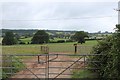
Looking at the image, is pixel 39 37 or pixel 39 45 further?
pixel 39 45

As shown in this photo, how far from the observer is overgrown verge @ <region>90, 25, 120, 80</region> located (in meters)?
10.2

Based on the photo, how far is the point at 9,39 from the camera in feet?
60.1

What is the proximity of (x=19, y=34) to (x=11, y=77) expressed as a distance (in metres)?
4.29

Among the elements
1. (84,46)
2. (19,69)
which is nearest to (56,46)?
(84,46)

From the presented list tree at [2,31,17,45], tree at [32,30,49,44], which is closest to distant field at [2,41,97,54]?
tree at [2,31,17,45]

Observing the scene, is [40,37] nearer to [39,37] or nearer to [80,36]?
[39,37]

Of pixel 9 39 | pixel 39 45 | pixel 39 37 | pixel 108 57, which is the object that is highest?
pixel 39 37

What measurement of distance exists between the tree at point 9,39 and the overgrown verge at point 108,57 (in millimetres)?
5851

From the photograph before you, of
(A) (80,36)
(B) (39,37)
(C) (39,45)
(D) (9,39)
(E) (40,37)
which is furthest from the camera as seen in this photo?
(C) (39,45)

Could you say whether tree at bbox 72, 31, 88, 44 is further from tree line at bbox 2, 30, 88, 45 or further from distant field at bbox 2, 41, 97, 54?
distant field at bbox 2, 41, 97, 54

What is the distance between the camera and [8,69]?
13109 millimetres

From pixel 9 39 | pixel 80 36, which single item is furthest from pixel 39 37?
pixel 80 36

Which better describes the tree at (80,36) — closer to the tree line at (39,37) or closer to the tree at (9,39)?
the tree line at (39,37)

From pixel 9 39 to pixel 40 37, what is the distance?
2375 millimetres
